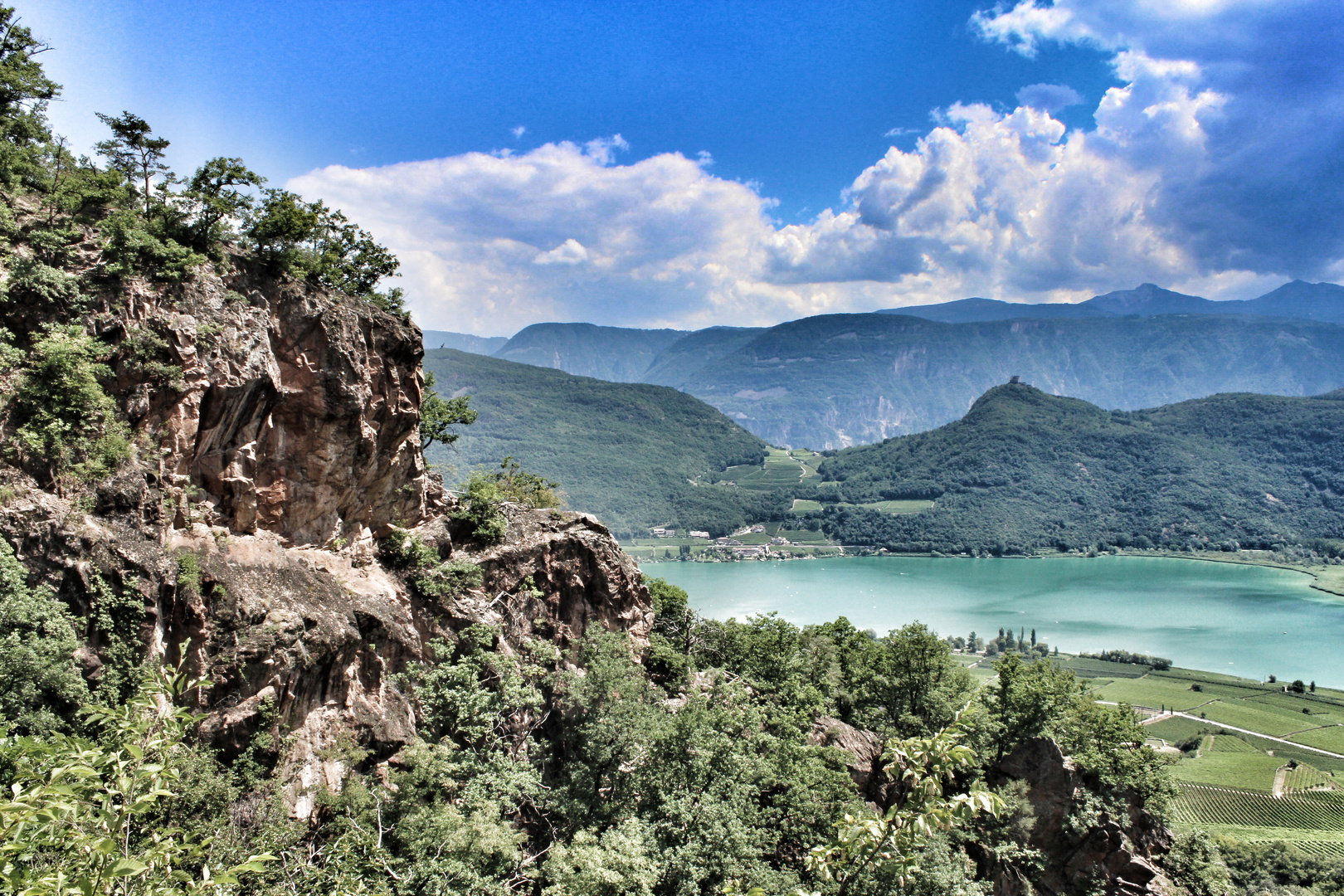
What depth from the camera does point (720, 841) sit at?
15.0m

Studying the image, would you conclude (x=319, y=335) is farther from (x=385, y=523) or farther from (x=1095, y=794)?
(x=1095, y=794)

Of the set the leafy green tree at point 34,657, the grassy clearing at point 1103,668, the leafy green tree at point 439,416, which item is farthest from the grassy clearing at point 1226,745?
the leafy green tree at point 34,657

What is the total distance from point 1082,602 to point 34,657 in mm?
128145

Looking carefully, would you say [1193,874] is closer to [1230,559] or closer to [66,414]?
[66,414]

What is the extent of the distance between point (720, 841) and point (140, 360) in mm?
15594

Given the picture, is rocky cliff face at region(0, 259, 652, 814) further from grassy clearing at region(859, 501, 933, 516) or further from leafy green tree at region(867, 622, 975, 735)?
grassy clearing at region(859, 501, 933, 516)

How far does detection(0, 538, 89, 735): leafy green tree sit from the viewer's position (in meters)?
10.5

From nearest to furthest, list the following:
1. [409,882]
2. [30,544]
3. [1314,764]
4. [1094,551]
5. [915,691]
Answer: [30,544] < [409,882] < [915,691] < [1314,764] < [1094,551]

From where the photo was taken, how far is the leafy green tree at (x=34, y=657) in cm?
1052

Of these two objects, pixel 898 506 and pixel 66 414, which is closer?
pixel 66 414

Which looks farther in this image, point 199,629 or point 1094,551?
point 1094,551

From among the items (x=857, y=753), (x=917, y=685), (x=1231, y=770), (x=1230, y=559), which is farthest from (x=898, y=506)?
(x=857, y=753)

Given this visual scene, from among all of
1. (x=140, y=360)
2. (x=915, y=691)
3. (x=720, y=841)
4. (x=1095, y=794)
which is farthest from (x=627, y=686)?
(x=1095, y=794)

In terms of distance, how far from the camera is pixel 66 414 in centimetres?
1266
